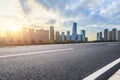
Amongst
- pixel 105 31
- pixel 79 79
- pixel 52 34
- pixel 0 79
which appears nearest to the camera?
pixel 0 79

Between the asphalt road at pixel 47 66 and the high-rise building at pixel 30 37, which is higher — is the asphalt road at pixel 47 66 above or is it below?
below

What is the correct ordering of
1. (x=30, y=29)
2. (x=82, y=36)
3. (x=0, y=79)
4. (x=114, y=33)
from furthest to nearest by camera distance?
1. (x=82, y=36)
2. (x=114, y=33)
3. (x=30, y=29)
4. (x=0, y=79)

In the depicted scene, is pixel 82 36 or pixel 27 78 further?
pixel 82 36

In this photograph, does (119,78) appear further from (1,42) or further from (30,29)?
(30,29)

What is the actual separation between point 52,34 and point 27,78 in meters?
75.8

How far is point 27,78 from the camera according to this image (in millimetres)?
3152

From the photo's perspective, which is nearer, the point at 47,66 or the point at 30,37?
the point at 47,66

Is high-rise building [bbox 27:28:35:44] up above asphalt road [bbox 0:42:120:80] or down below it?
above

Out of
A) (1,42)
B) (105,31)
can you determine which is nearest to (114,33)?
(105,31)

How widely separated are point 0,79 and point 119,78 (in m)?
2.11

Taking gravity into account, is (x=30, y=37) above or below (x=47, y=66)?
above

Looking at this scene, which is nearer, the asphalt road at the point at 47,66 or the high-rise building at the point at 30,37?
the asphalt road at the point at 47,66

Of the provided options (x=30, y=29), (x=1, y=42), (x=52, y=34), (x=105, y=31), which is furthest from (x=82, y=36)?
(x=1, y=42)

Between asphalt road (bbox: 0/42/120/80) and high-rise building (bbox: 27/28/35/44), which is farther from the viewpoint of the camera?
high-rise building (bbox: 27/28/35/44)
